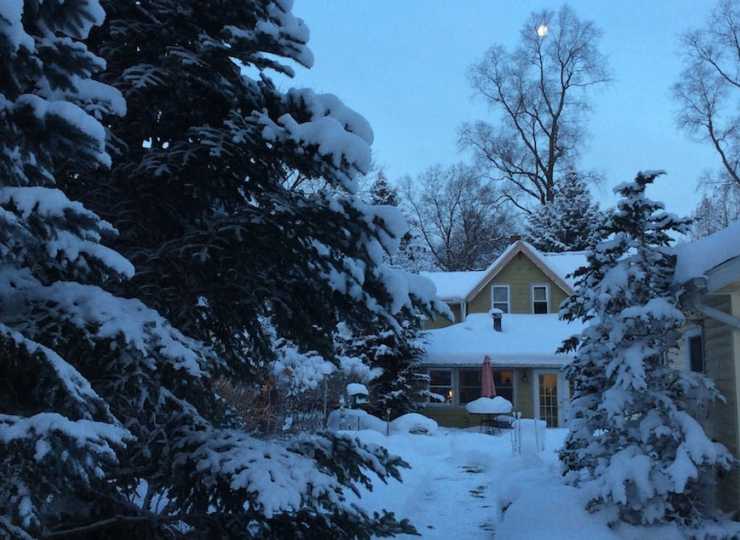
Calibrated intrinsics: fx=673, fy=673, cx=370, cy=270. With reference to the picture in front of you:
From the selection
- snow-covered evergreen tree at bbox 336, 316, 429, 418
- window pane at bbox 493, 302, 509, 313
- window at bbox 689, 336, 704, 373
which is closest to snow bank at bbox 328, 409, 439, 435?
snow-covered evergreen tree at bbox 336, 316, 429, 418

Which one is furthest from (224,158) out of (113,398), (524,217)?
(524,217)

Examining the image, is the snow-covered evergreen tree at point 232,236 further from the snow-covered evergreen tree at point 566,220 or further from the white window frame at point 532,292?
the snow-covered evergreen tree at point 566,220

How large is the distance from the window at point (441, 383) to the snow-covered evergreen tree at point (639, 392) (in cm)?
1612

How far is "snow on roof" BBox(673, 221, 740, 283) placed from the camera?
278 inches

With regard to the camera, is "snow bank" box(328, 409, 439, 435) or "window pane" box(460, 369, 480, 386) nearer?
"snow bank" box(328, 409, 439, 435)

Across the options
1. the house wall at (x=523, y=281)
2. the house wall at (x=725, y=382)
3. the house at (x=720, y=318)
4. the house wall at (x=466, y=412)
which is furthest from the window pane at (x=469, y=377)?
the house wall at (x=725, y=382)

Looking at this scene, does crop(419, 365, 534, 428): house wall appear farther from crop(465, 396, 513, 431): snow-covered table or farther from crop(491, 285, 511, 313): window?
crop(465, 396, 513, 431): snow-covered table

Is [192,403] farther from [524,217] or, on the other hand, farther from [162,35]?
[524,217]

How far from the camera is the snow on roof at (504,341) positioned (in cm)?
2288

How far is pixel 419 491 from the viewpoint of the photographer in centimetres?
1088

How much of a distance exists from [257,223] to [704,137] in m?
30.2

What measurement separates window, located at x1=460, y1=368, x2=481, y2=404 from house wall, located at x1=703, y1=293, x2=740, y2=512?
16.1 meters

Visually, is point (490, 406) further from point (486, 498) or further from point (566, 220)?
point (566, 220)

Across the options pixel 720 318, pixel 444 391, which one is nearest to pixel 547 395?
pixel 444 391
